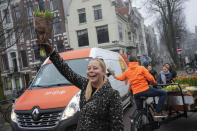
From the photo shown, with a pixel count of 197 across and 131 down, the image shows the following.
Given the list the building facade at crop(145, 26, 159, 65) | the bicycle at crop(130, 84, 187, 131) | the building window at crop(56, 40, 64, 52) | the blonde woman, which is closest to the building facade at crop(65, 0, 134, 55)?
the building window at crop(56, 40, 64, 52)

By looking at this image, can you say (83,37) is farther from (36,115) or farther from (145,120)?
(36,115)

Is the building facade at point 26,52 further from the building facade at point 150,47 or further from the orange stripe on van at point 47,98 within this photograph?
the orange stripe on van at point 47,98

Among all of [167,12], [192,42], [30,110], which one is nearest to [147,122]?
[30,110]

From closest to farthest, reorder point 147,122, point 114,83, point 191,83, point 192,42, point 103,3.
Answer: point 147,122
point 191,83
point 114,83
point 103,3
point 192,42

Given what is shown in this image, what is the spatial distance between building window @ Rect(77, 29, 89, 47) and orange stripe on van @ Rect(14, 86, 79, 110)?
2168 cm

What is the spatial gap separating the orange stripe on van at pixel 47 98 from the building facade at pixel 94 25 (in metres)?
20.5

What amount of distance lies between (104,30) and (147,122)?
21.7m

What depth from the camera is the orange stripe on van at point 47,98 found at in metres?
3.72

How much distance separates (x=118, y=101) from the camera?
1.92 meters

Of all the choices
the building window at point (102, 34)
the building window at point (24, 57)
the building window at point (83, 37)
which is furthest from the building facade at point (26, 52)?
the building window at point (102, 34)

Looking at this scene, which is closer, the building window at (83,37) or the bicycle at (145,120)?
the bicycle at (145,120)

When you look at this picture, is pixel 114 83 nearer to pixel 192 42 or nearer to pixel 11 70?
pixel 11 70

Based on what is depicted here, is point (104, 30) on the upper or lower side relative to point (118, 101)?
upper

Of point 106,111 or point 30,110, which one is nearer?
point 106,111
